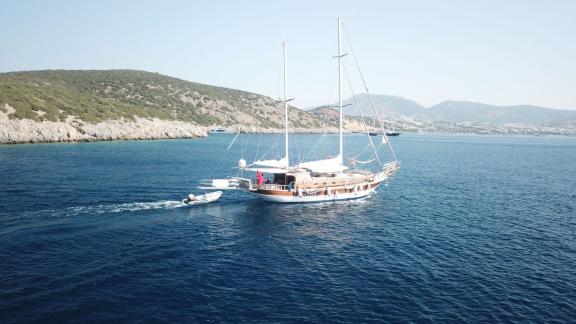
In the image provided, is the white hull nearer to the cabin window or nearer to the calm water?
the calm water

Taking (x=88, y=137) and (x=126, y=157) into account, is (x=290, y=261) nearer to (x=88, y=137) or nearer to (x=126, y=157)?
(x=126, y=157)

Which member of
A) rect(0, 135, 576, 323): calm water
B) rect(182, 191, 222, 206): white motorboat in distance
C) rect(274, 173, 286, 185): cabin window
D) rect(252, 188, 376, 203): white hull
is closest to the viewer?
rect(0, 135, 576, 323): calm water

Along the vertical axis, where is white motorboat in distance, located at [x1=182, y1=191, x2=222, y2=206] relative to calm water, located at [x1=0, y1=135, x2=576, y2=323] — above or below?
above

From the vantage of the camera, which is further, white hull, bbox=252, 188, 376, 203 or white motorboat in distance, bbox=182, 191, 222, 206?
white hull, bbox=252, 188, 376, 203

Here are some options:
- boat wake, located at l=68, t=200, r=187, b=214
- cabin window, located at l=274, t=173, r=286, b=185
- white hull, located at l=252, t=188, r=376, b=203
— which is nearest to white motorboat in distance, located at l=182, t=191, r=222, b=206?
boat wake, located at l=68, t=200, r=187, b=214

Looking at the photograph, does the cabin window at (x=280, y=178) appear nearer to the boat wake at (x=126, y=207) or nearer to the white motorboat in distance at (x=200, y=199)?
the white motorboat in distance at (x=200, y=199)

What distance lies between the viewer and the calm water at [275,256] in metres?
25.4

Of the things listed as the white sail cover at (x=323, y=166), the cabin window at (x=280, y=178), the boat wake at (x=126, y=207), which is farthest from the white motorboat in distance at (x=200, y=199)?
the white sail cover at (x=323, y=166)

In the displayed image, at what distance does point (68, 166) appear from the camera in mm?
80188

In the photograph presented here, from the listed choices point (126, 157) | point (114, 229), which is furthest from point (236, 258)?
point (126, 157)

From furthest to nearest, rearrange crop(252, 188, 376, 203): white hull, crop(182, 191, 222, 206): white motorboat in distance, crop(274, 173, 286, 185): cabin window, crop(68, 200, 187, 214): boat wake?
crop(274, 173, 286, 185): cabin window, crop(252, 188, 376, 203): white hull, crop(182, 191, 222, 206): white motorboat in distance, crop(68, 200, 187, 214): boat wake

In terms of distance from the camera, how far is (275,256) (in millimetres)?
35188

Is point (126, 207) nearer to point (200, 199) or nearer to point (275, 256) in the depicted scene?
point (200, 199)

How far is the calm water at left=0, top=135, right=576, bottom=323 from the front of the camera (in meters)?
25.4
